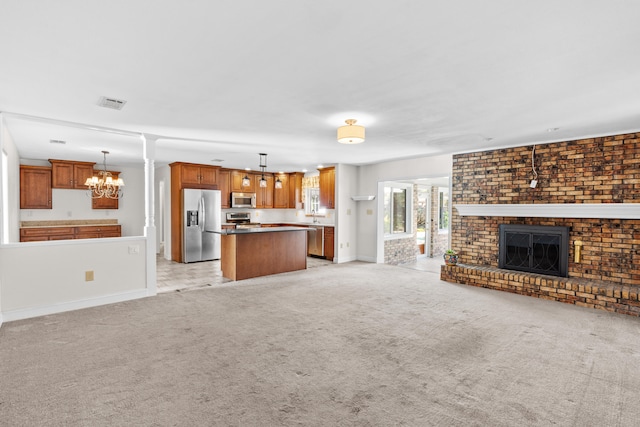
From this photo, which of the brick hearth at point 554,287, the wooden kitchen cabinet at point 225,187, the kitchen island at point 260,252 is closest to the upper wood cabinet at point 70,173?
the wooden kitchen cabinet at point 225,187

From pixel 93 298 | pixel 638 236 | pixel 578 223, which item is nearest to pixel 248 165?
pixel 93 298

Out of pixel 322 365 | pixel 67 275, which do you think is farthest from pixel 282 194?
pixel 322 365

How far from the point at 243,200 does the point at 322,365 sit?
6.88 meters

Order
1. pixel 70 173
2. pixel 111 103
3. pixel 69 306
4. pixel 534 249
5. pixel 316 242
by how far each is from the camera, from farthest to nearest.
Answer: pixel 316 242 < pixel 70 173 < pixel 534 249 < pixel 69 306 < pixel 111 103

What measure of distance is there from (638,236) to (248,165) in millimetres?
7485

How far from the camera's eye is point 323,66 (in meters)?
2.54

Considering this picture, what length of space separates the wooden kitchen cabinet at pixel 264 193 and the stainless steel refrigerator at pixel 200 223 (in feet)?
4.97

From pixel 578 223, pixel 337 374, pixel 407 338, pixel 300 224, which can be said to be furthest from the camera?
pixel 300 224

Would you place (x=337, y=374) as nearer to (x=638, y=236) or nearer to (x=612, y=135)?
(x=638, y=236)

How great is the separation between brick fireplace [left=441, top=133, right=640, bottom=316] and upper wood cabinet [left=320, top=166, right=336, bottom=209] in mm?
3187

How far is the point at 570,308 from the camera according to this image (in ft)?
14.7

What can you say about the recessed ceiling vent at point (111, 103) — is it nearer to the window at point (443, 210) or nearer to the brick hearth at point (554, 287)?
the brick hearth at point (554, 287)

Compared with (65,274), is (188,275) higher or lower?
lower

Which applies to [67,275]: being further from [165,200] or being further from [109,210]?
[109,210]
